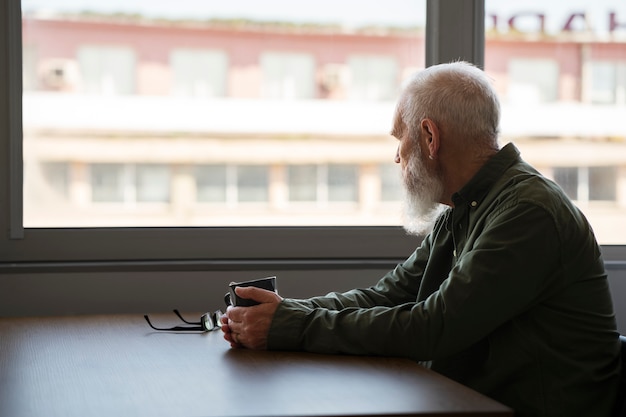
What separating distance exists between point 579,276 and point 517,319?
168 mm

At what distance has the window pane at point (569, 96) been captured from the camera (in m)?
3.05

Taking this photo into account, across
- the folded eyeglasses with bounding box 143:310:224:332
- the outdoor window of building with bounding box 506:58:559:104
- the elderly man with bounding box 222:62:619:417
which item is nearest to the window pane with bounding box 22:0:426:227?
the outdoor window of building with bounding box 506:58:559:104

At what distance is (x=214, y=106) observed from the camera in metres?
2.89

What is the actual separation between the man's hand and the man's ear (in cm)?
54

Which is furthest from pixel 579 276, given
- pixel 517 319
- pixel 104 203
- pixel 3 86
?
pixel 3 86

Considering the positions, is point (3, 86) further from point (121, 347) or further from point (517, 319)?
point (517, 319)

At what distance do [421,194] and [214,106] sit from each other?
99 centimetres

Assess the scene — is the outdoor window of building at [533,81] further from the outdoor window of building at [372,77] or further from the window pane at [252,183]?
the window pane at [252,183]

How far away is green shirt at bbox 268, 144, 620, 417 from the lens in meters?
1.73

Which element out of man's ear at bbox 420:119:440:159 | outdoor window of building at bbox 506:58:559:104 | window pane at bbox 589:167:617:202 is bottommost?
window pane at bbox 589:167:617:202

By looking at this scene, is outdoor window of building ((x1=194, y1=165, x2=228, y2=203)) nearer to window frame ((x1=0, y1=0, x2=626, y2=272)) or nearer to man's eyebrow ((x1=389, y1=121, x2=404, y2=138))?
window frame ((x1=0, y1=0, x2=626, y2=272))

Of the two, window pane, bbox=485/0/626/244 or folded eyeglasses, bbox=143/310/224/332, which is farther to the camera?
window pane, bbox=485/0/626/244

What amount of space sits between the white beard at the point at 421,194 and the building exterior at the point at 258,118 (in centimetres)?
72

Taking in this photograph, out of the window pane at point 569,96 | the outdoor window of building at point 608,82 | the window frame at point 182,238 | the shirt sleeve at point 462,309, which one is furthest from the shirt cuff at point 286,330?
the outdoor window of building at point 608,82
